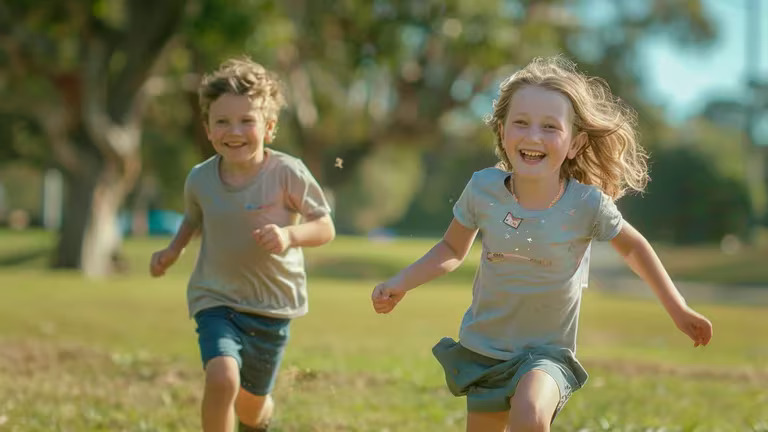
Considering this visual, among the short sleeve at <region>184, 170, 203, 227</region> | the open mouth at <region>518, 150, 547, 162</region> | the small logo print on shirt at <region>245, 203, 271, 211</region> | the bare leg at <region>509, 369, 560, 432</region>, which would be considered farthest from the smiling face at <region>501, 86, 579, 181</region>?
the short sleeve at <region>184, 170, 203, 227</region>

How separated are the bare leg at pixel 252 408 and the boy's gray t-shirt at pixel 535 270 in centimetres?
154

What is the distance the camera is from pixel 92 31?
75.8ft

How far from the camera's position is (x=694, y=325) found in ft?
14.1

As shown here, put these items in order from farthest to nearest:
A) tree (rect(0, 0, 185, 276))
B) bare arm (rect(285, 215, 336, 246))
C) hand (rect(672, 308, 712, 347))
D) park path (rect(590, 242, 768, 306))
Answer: park path (rect(590, 242, 768, 306))
tree (rect(0, 0, 185, 276))
bare arm (rect(285, 215, 336, 246))
hand (rect(672, 308, 712, 347))

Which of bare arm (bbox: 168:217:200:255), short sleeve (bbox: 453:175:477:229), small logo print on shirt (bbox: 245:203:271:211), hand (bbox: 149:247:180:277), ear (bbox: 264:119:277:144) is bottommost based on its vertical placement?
hand (bbox: 149:247:180:277)

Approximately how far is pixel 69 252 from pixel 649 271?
2100 cm

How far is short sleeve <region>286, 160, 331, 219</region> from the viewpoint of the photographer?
5.62 metres

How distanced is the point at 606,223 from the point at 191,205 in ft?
7.07

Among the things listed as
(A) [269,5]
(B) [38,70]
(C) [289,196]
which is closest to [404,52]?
(A) [269,5]

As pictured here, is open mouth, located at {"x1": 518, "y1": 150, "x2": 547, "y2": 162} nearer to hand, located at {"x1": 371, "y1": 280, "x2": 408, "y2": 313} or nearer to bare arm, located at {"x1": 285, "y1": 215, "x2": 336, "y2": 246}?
hand, located at {"x1": 371, "y1": 280, "x2": 408, "y2": 313}

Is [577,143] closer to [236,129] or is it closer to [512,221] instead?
[512,221]

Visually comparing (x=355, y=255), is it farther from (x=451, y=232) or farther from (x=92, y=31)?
(x=451, y=232)

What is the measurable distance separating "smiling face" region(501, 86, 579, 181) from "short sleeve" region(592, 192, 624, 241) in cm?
24

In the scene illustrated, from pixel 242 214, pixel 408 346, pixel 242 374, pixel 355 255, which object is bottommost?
pixel 355 255
